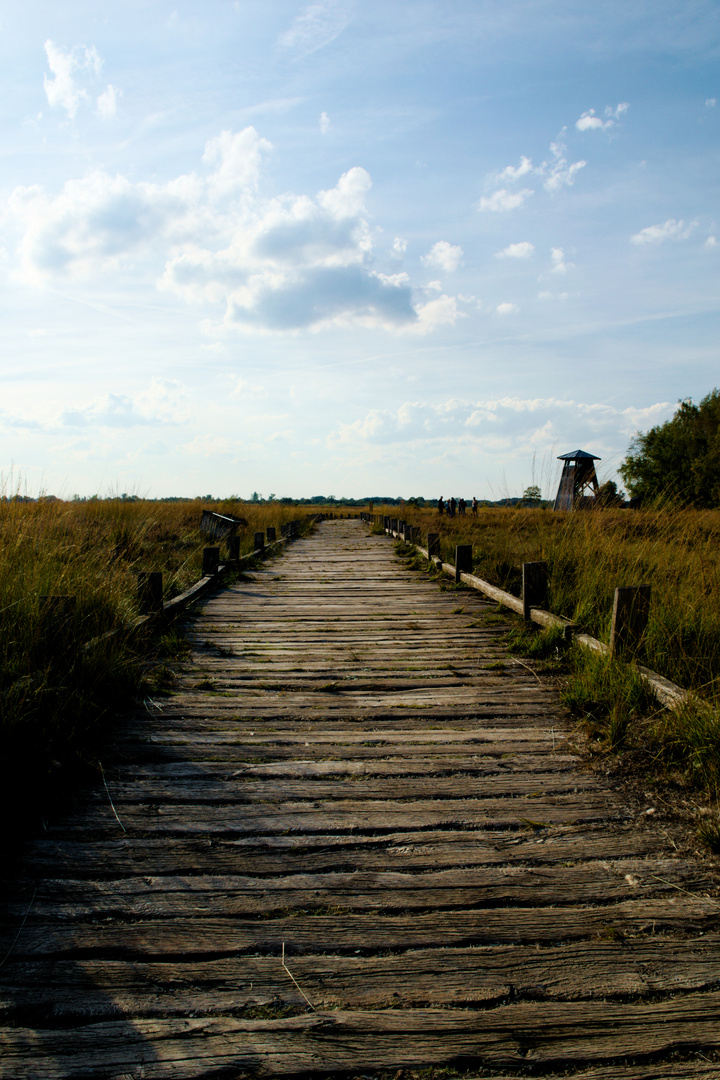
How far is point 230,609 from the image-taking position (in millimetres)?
7039

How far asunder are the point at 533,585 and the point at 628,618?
180cm

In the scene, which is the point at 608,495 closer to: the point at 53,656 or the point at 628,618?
the point at 628,618

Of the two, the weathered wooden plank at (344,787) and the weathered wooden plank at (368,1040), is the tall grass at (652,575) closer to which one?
the weathered wooden plank at (344,787)

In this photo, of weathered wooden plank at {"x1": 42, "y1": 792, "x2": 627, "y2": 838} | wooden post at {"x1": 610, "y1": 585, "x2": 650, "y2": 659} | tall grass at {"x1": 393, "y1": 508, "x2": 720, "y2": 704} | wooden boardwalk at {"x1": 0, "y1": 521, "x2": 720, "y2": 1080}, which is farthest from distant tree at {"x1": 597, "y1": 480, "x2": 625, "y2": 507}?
weathered wooden plank at {"x1": 42, "y1": 792, "x2": 627, "y2": 838}

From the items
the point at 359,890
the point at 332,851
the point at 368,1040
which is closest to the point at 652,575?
the point at 332,851

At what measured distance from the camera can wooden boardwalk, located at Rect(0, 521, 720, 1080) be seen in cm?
154

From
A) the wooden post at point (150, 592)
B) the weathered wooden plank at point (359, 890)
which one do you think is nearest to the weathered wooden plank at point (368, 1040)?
the weathered wooden plank at point (359, 890)

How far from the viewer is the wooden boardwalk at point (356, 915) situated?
60.8 inches

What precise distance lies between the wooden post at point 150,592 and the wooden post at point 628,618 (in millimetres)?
3684

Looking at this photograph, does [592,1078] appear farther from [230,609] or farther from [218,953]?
[230,609]

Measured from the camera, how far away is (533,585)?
221 inches

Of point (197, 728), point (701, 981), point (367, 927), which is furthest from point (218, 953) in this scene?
point (197, 728)

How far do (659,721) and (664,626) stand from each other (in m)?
0.94

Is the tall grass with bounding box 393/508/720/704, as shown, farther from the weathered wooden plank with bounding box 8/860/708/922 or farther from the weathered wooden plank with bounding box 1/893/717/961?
the weathered wooden plank with bounding box 1/893/717/961
